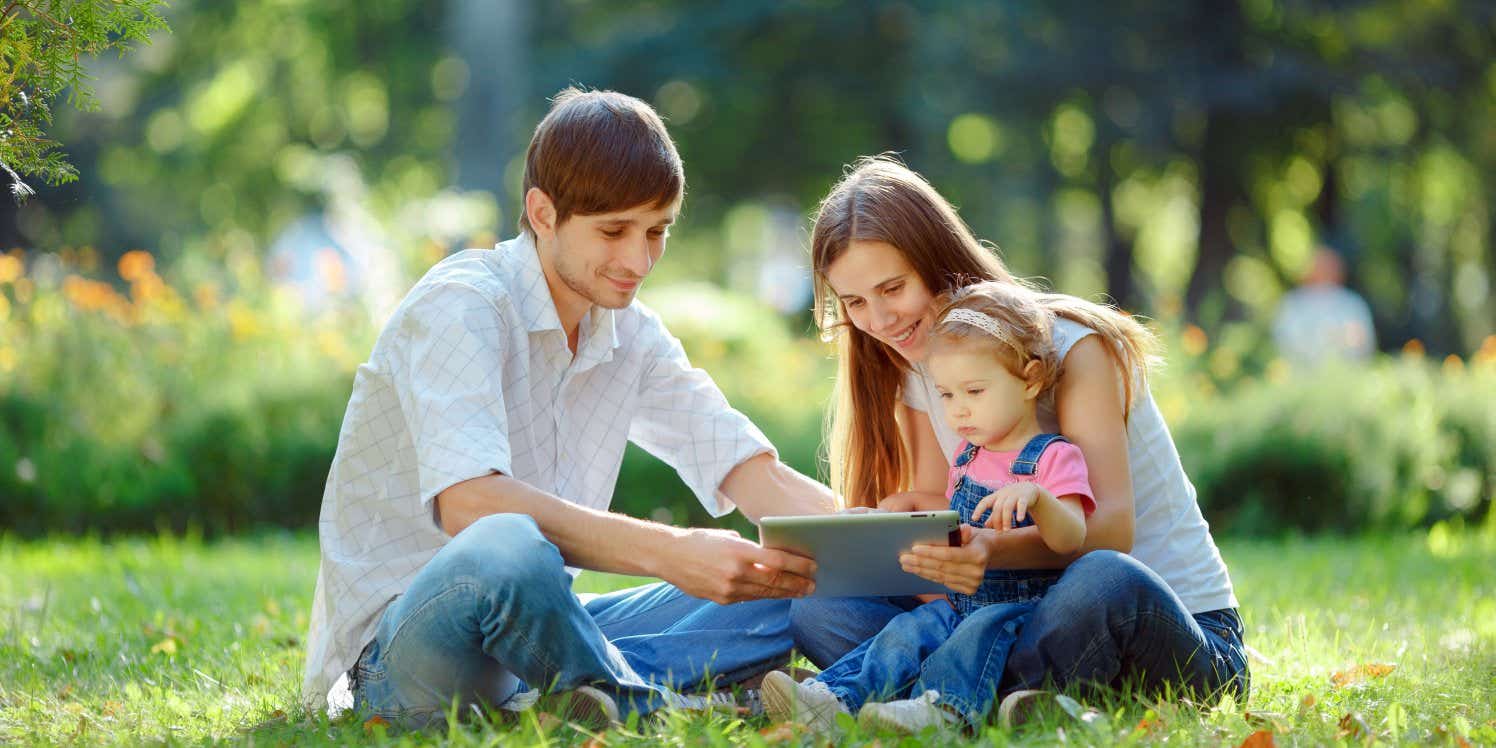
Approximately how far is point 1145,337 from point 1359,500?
5.20 m

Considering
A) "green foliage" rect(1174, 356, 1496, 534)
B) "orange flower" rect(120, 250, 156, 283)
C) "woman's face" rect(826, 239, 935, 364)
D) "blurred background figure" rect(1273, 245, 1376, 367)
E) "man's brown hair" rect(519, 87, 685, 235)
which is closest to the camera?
"man's brown hair" rect(519, 87, 685, 235)

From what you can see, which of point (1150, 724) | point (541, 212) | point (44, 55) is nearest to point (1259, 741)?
point (1150, 724)

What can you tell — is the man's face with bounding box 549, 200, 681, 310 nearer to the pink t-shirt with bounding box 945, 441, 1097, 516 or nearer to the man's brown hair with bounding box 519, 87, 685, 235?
the man's brown hair with bounding box 519, 87, 685, 235

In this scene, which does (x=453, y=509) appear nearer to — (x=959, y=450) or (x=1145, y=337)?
(x=959, y=450)

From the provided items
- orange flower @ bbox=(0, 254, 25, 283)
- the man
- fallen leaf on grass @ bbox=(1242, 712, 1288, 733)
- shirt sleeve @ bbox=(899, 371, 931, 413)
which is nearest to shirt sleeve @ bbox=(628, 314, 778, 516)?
the man

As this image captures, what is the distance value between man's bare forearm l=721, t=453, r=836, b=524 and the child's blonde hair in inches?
25.6

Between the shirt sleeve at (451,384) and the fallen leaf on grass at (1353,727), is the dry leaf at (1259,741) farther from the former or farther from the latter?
the shirt sleeve at (451,384)

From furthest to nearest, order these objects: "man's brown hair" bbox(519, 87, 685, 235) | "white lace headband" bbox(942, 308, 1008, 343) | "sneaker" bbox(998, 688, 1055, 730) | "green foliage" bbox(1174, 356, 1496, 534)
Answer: "green foliage" bbox(1174, 356, 1496, 534)
"man's brown hair" bbox(519, 87, 685, 235)
"white lace headband" bbox(942, 308, 1008, 343)
"sneaker" bbox(998, 688, 1055, 730)

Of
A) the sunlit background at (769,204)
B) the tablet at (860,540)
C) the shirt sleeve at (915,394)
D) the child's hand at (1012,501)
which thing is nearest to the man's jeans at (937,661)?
the tablet at (860,540)

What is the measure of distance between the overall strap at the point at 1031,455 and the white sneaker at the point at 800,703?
0.62 metres

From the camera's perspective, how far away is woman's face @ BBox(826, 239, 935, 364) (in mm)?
3490

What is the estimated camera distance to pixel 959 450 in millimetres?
3514

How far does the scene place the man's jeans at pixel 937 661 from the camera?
10.2 feet

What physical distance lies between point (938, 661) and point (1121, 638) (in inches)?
14.7
